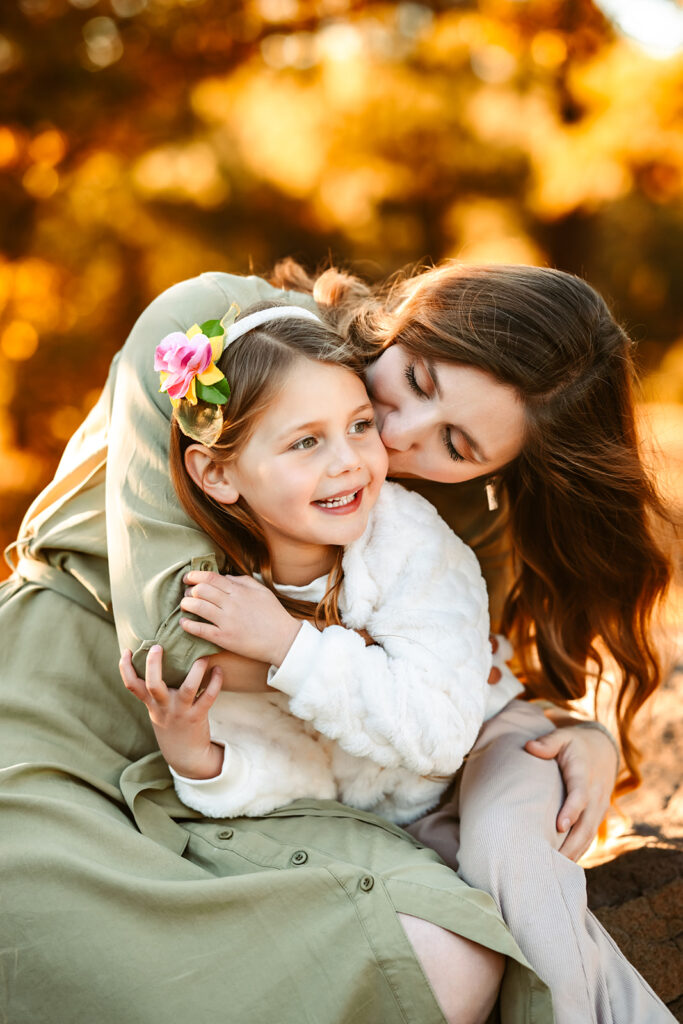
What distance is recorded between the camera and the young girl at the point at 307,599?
1.49 meters

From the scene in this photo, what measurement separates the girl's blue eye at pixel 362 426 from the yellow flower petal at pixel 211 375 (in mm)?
255

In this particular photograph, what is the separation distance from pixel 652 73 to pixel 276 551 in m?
3.46

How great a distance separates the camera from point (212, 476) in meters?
1.62

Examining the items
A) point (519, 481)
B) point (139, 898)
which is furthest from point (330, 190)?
point (139, 898)

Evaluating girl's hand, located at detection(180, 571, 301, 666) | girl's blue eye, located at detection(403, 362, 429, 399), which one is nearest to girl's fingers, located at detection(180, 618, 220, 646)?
girl's hand, located at detection(180, 571, 301, 666)

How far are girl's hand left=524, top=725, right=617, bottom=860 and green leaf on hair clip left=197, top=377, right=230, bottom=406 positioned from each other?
900mm

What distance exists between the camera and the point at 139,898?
1339mm

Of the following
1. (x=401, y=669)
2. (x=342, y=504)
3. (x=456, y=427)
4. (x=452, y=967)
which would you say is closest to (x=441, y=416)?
(x=456, y=427)

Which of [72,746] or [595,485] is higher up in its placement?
[595,485]

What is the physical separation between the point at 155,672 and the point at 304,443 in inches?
18.2

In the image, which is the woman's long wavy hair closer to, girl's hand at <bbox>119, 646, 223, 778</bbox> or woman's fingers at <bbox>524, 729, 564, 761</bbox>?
woman's fingers at <bbox>524, 729, 564, 761</bbox>

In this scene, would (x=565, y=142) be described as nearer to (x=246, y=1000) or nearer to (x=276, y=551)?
(x=276, y=551)

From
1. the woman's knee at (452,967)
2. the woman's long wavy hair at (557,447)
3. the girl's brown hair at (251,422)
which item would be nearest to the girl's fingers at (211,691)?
the girl's brown hair at (251,422)

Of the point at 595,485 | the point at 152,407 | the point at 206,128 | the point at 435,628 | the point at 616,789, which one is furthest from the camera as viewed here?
the point at 206,128
